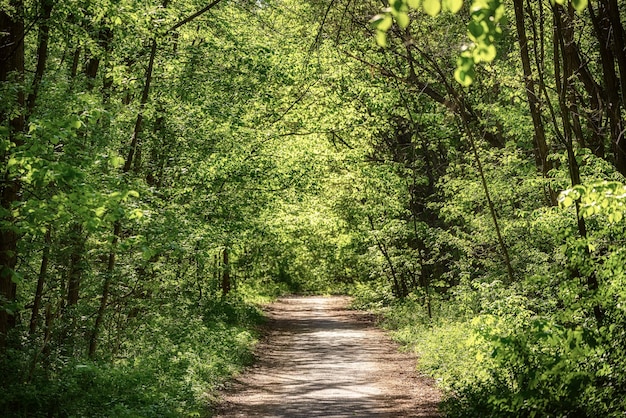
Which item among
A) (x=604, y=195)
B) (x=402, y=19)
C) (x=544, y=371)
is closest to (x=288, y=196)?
(x=544, y=371)

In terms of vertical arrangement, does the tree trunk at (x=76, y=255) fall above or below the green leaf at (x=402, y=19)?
below

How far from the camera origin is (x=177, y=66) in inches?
649

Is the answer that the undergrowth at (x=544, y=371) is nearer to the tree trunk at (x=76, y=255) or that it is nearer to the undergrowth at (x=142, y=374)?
the undergrowth at (x=142, y=374)

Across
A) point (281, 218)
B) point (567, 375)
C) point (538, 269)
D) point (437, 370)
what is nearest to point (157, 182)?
point (281, 218)

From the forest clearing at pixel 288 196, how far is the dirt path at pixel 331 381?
0.45 ft

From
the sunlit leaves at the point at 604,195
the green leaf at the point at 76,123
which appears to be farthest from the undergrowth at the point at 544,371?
the green leaf at the point at 76,123

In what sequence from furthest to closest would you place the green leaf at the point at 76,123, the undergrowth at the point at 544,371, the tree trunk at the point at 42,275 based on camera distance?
1. the tree trunk at the point at 42,275
2. the green leaf at the point at 76,123
3. the undergrowth at the point at 544,371

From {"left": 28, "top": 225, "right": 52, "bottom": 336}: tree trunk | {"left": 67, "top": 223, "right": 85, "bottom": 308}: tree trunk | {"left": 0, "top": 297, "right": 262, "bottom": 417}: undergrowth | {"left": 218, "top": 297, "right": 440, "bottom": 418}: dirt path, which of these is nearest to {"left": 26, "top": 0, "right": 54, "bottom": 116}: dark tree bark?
{"left": 28, "top": 225, "right": 52, "bottom": 336}: tree trunk

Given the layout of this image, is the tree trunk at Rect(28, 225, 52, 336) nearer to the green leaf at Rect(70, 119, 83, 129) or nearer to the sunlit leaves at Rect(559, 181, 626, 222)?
the green leaf at Rect(70, 119, 83, 129)

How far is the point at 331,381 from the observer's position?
14.6 meters

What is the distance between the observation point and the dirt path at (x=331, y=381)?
38.6 feet

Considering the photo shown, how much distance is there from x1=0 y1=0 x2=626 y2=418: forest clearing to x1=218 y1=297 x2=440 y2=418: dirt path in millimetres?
136

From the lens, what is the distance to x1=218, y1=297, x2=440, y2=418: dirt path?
11766 mm

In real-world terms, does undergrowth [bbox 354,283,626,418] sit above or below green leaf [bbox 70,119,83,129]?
below
